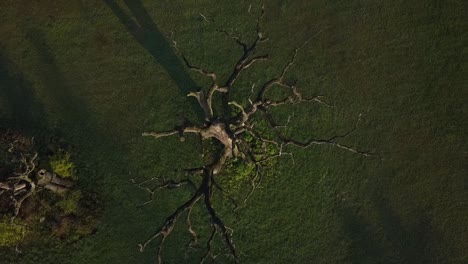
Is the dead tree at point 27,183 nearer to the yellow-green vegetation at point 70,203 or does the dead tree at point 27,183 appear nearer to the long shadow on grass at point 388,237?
the yellow-green vegetation at point 70,203

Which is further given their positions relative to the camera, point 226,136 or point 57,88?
point 57,88

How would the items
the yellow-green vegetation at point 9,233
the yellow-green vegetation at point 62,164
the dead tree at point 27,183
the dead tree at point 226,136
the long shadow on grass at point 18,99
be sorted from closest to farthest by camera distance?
the dead tree at point 226,136
the dead tree at point 27,183
the yellow-green vegetation at point 9,233
the yellow-green vegetation at point 62,164
the long shadow on grass at point 18,99

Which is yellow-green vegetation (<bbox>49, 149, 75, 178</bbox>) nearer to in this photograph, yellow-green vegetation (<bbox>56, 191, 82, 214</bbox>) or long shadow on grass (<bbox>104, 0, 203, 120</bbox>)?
yellow-green vegetation (<bbox>56, 191, 82, 214</bbox>)

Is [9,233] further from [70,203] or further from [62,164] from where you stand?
[62,164]

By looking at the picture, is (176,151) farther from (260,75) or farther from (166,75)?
(260,75)

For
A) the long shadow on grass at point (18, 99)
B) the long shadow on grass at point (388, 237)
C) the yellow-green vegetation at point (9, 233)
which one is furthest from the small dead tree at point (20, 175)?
the long shadow on grass at point (388, 237)

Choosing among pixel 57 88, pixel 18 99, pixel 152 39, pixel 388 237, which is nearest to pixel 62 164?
pixel 57 88

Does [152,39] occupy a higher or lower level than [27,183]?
higher
